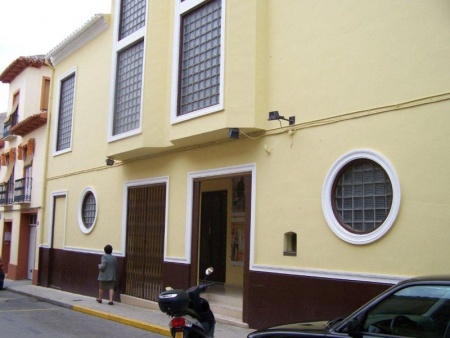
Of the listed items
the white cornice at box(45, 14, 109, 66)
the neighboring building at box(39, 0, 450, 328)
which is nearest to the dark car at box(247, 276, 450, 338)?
the neighboring building at box(39, 0, 450, 328)

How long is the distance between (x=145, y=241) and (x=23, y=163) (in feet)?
35.8

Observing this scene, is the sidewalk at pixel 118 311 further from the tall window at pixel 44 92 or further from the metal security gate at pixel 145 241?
the tall window at pixel 44 92

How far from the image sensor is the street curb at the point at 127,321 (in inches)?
401

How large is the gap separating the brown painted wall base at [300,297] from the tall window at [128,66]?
Answer: 5707mm

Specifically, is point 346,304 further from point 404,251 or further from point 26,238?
point 26,238

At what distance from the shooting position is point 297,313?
885 centimetres

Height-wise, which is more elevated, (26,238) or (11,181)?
(11,181)

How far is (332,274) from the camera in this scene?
27.4 ft

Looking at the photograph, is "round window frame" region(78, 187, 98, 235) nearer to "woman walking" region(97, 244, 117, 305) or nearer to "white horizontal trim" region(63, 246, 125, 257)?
"white horizontal trim" region(63, 246, 125, 257)

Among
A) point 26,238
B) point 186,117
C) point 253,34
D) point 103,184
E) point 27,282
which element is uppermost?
point 253,34

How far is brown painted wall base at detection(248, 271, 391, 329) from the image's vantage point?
7.97 metres

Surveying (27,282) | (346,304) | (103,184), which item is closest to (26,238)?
(27,282)

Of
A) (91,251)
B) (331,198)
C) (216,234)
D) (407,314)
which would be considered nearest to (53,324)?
(91,251)

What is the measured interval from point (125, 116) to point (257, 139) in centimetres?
522
